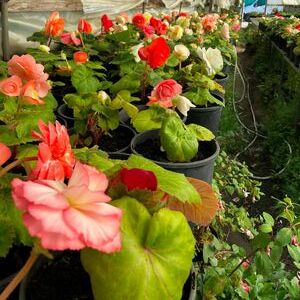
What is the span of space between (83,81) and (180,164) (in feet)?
1.97

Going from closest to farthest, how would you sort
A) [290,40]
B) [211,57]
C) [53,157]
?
[53,157], [211,57], [290,40]

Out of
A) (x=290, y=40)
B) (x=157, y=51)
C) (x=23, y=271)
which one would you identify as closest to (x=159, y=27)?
(x=157, y=51)

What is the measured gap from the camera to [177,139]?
51.4 inches

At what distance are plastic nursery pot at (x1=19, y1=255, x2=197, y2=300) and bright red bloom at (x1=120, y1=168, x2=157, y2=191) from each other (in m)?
0.22

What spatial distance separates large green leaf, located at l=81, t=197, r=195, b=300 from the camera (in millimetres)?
586

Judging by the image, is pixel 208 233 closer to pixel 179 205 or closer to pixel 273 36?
pixel 179 205

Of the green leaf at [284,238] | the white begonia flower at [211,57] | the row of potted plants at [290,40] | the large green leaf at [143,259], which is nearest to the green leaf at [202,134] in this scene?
the green leaf at [284,238]

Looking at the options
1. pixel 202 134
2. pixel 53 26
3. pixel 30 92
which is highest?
pixel 30 92

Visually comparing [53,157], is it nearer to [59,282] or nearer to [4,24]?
[59,282]

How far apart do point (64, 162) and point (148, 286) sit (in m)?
0.22

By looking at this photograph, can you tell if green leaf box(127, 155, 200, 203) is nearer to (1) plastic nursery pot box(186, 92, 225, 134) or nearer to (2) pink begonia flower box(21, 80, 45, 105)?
(2) pink begonia flower box(21, 80, 45, 105)

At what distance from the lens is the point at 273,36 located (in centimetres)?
649

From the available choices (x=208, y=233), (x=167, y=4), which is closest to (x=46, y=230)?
(x=208, y=233)

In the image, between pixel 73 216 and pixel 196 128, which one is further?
pixel 196 128
